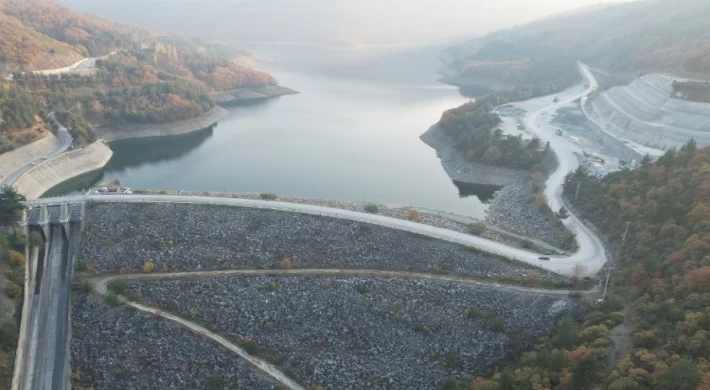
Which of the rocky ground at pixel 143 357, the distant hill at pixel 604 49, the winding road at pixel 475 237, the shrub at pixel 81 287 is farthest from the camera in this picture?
the distant hill at pixel 604 49

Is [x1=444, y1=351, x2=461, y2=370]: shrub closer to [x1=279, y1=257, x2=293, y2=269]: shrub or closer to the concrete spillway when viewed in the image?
[x1=279, y1=257, x2=293, y2=269]: shrub

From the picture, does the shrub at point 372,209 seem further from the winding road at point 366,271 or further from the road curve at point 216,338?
the road curve at point 216,338

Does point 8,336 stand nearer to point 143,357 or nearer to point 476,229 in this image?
point 143,357

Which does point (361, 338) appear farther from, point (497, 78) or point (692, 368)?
point (497, 78)

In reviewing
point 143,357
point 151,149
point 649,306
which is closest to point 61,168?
point 151,149

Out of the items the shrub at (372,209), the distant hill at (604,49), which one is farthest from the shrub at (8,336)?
the distant hill at (604,49)

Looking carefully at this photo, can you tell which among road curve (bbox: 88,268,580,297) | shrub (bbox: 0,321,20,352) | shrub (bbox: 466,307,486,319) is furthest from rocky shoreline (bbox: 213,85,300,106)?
shrub (bbox: 466,307,486,319)

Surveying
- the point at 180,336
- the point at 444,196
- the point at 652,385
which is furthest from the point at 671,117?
the point at 180,336
